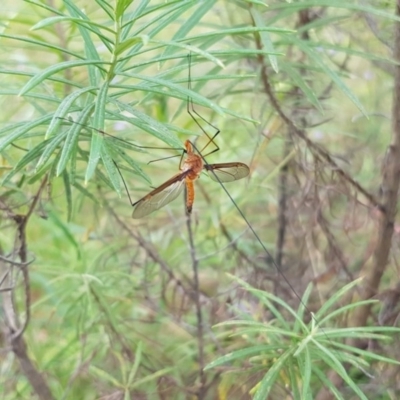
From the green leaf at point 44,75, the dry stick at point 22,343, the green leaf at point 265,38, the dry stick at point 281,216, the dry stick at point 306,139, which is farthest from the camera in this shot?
the dry stick at point 281,216

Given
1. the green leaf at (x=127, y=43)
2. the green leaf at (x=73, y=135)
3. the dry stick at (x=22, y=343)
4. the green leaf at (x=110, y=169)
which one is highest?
the green leaf at (x=127, y=43)

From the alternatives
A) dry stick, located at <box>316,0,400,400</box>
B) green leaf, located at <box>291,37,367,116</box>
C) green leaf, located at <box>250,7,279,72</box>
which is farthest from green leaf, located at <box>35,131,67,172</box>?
dry stick, located at <box>316,0,400,400</box>

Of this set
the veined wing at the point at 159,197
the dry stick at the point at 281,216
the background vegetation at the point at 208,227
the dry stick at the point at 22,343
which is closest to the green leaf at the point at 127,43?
the background vegetation at the point at 208,227

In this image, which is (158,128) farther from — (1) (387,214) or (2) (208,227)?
(2) (208,227)

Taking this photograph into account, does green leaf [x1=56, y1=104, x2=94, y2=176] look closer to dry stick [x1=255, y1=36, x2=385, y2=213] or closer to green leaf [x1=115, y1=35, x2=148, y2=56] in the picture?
green leaf [x1=115, y1=35, x2=148, y2=56]

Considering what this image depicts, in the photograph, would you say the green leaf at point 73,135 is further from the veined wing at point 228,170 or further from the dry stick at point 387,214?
the dry stick at point 387,214

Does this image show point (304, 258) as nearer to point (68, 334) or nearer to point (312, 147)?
point (312, 147)
